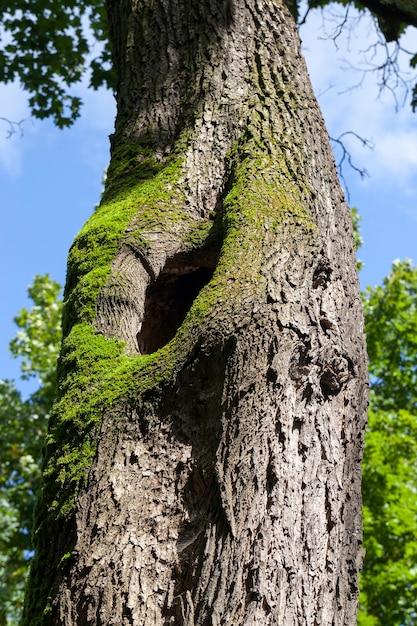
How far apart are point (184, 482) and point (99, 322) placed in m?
0.82

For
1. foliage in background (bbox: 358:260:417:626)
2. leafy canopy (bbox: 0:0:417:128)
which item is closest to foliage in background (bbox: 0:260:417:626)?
foliage in background (bbox: 358:260:417:626)

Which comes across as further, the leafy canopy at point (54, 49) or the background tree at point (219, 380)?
the leafy canopy at point (54, 49)

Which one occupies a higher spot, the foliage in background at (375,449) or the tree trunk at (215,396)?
the foliage in background at (375,449)

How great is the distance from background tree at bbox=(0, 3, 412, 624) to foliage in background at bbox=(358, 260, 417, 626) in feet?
29.7

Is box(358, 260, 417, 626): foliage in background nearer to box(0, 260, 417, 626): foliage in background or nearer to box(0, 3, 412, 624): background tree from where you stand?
box(0, 260, 417, 626): foliage in background

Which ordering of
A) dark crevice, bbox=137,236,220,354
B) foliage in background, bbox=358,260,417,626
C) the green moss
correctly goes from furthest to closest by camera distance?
foliage in background, bbox=358,260,417,626 → dark crevice, bbox=137,236,220,354 → the green moss

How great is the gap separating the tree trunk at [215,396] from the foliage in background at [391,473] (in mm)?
9056

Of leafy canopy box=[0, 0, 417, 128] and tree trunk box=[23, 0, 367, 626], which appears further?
leafy canopy box=[0, 0, 417, 128]

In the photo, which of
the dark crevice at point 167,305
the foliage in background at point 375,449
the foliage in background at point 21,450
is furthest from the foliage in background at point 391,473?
the dark crevice at point 167,305

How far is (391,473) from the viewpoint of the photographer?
42.1 feet

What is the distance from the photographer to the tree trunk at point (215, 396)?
77.9 inches

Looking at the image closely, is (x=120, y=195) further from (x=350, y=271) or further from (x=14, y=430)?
(x=14, y=430)

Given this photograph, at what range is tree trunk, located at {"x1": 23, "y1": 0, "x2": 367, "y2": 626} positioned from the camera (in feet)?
6.49

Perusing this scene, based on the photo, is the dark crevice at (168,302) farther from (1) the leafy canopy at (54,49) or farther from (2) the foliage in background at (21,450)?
(2) the foliage in background at (21,450)
